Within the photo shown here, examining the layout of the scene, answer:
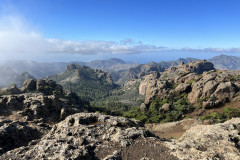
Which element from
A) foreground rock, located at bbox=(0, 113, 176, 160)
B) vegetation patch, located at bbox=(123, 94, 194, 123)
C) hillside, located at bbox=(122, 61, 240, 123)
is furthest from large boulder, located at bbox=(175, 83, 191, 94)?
foreground rock, located at bbox=(0, 113, 176, 160)

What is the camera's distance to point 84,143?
51.8 feet

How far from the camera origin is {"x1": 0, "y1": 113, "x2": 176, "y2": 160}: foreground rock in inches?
536

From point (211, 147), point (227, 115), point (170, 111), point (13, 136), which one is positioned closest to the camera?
point (211, 147)

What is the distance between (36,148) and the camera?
14.3 meters

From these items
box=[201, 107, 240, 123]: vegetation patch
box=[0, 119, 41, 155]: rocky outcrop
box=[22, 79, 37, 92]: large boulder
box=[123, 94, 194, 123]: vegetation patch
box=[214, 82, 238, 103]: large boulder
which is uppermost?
box=[0, 119, 41, 155]: rocky outcrop

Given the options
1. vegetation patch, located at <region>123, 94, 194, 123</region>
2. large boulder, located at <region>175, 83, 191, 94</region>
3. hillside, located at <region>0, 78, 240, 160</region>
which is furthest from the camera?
Result: large boulder, located at <region>175, 83, 191, 94</region>

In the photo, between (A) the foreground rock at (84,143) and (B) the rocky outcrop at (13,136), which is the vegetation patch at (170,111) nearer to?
(A) the foreground rock at (84,143)

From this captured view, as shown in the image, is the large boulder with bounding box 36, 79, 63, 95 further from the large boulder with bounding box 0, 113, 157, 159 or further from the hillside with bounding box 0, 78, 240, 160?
the large boulder with bounding box 0, 113, 157, 159

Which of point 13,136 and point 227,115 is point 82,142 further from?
point 227,115

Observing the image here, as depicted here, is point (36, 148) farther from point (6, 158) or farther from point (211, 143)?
point (211, 143)

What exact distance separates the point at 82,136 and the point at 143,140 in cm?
679

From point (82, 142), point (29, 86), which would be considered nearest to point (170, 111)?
point (82, 142)

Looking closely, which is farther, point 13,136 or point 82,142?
point 13,136

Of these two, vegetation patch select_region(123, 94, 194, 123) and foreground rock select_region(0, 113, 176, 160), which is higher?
foreground rock select_region(0, 113, 176, 160)
